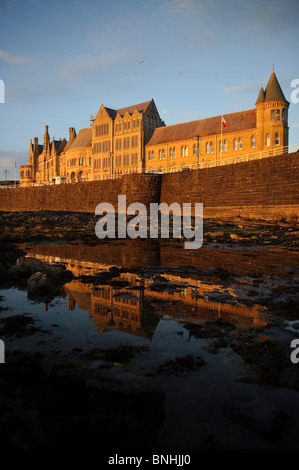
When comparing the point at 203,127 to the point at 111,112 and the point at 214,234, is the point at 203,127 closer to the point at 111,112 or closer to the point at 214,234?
the point at 111,112

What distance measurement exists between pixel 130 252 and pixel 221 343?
1142cm

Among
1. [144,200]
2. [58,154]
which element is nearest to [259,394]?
[144,200]

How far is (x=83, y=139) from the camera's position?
296ft

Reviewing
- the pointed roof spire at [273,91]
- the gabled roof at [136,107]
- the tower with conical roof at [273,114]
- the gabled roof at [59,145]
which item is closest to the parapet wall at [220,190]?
the tower with conical roof at [273,114]

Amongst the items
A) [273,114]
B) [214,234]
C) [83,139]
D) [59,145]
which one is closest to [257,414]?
[214,234]

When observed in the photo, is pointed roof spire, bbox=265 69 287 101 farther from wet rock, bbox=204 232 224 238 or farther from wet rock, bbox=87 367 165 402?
wet rock, bbox=87 367 165 402

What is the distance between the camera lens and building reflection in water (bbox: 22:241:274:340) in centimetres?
641

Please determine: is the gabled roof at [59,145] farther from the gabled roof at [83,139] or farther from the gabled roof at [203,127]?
the gabled roof at [203,127]

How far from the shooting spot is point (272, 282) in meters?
9.75

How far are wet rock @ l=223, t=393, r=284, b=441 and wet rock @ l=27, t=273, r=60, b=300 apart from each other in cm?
548

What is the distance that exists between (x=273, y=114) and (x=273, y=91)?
11.4 feet

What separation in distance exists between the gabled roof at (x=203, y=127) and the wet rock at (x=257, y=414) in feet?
192

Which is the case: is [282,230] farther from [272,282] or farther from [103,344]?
[103,344]

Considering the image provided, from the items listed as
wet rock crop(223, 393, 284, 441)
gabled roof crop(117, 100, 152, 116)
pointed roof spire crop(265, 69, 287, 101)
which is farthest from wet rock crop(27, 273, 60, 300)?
gabled roof crop(117, 100, 152, 116)
